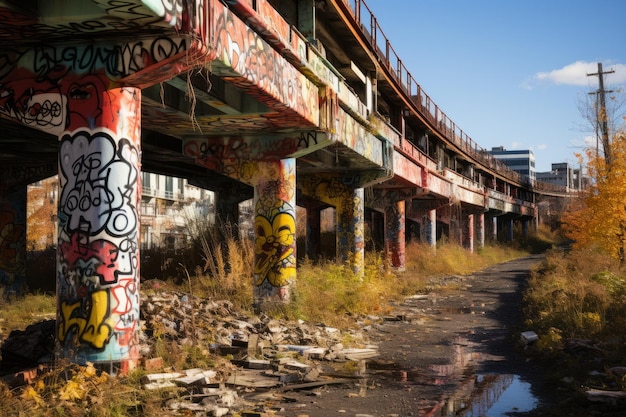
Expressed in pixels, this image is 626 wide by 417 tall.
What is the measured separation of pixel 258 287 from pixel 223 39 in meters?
6.58

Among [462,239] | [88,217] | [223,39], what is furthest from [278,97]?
[462,239]

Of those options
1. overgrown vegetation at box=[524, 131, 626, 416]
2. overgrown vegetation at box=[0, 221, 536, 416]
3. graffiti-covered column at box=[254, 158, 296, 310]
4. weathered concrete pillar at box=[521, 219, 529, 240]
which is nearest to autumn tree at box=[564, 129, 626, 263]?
overgrown vegetation at box=[524, 131, 626, 416]

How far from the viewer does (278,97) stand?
1023 cm

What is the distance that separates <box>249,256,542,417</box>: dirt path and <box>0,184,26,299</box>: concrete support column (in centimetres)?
1090

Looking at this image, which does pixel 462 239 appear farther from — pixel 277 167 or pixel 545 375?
pixel 545 375

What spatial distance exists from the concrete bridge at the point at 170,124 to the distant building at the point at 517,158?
138571mm

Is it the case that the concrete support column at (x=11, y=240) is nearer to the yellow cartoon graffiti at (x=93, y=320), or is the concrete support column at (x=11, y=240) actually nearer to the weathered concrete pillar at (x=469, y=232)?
the yellow cartoon graffiti at (x=93, y=320)

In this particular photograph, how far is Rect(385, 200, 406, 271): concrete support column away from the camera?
27.7 meters

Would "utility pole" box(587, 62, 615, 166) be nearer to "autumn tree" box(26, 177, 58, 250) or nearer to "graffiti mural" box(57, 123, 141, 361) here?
"graffiti mural" box(57, 123, 141, 361)

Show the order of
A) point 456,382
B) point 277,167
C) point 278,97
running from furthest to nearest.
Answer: point 277,167 → point 278,97 → point 456,382

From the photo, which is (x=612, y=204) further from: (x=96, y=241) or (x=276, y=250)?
(x=96, y=241)

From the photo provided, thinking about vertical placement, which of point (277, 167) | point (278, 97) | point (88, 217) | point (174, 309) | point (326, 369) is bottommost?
point (326, 369)

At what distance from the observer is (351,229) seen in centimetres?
2095

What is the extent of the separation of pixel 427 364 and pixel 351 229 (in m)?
11.8
